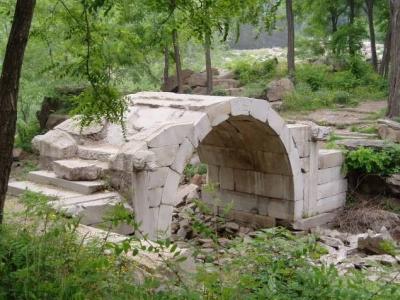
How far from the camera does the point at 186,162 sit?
937 centimetres

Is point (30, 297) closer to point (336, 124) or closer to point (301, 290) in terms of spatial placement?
point (301, 290)

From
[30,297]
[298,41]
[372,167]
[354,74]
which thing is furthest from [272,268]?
[298,41]

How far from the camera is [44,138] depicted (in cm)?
995

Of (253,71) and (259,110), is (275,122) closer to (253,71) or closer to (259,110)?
(259,110)

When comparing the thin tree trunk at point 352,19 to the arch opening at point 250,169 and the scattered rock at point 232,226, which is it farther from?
the scattered rock at point 232,226

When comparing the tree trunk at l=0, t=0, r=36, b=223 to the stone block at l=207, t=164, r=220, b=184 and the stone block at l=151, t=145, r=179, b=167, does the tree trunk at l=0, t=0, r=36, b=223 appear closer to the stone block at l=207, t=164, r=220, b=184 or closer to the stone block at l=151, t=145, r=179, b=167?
the stone block at l=151, t=145, r=179, b=167

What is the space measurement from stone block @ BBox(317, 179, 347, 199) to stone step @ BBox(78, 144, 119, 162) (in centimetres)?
497

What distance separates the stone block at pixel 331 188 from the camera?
41.0ft

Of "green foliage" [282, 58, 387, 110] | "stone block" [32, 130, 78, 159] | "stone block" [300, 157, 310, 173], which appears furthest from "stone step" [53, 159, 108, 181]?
"green foliage" [282, 58, 387, 110]

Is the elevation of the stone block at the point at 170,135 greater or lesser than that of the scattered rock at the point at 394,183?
greater

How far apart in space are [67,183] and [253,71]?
16.0 m

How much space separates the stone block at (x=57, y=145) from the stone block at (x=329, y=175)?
5.42 m

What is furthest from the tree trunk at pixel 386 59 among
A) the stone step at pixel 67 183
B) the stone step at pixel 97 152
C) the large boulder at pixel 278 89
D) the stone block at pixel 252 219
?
the stone step at pixel 67 183

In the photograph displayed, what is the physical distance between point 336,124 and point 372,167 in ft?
11.9
